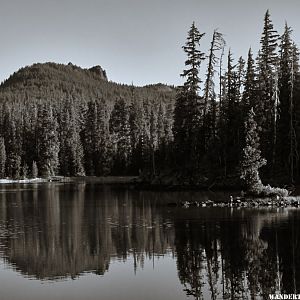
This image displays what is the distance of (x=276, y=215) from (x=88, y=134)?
99.0 meters

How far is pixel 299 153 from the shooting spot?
60.2m

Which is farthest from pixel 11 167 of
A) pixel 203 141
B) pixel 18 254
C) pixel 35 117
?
pixel 18 254

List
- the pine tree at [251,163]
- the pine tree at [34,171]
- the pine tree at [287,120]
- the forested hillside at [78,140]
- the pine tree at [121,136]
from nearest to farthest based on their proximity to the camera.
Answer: the pine tree at [251,163]
the pine tree at [287,120]
the pine tree at [34,171]
the forested hillside at [78,140]
the pine tree at [121,136]

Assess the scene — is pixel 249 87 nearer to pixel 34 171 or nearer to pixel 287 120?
pixel 287 120

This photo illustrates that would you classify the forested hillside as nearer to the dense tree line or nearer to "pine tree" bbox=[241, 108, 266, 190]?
the dense tree line

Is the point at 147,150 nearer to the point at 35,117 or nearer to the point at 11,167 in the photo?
the point at 11,167

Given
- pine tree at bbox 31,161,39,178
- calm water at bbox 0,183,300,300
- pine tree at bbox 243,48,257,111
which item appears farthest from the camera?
pine tree at bbox 31,161,39,178

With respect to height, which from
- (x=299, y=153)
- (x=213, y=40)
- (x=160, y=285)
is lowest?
(x=160, y=285)

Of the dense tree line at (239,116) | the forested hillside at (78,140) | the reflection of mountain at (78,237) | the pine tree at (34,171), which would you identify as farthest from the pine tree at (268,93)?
the pine tree at (34,171)

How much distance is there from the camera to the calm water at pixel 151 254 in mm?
19078

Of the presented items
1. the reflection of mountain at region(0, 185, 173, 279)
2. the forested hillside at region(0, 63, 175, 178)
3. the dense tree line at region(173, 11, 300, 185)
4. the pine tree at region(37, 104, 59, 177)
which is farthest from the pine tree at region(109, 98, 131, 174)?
the reflection of mountain at region(0, 185, 173, 279)

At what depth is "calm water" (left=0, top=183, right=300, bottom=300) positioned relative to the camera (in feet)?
62.6

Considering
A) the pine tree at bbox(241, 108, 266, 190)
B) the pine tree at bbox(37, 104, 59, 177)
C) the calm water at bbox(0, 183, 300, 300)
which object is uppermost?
the pine tree at bbox(37, 104, 59, 177)

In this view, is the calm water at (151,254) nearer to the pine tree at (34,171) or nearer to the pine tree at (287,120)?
the pine tree at (287,120)
